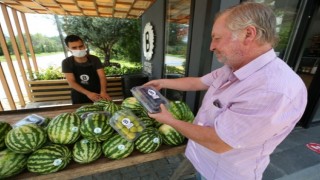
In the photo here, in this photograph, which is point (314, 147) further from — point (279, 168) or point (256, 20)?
point (256, 20)

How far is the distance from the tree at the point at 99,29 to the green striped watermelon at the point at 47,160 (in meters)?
7.27

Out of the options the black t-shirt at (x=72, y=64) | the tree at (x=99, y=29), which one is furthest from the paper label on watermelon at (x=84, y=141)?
the tree at (x=99, y=29)

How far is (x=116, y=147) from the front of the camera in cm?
111

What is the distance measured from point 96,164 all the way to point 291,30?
3616 millimetres

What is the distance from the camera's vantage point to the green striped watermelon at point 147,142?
1.18 metres

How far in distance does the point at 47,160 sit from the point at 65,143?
5.0 inches

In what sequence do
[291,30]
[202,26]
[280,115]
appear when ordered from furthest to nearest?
[291,30], [202,26], [280,115]

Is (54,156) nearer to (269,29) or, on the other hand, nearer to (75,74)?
(269,29)

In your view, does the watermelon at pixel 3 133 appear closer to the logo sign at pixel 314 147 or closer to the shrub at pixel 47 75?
the logo sign at pixel 314 147

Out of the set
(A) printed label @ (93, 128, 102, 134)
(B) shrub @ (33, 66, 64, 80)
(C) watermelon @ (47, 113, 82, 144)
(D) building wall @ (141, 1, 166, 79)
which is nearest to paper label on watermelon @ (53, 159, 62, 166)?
(C) watermelon @ (47, 113, 82, 144)

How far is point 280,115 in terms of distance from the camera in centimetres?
71

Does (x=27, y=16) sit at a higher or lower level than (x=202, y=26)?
higher

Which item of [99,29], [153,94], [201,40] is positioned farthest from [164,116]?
[99,29]


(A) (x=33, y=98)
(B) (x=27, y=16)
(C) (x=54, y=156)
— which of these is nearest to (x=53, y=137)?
(C) (x=54, y=156)
